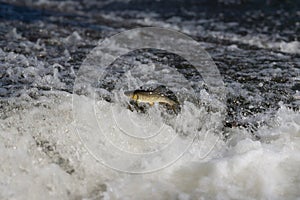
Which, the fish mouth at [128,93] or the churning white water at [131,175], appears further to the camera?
the fish mouth at [128,93]

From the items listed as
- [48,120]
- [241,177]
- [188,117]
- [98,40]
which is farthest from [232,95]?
[98,40]

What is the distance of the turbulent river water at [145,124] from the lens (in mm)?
3070

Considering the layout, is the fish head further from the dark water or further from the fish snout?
the dark water

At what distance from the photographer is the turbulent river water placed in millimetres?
3070

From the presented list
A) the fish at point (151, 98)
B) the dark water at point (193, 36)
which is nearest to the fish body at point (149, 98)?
the fish at point (151, 98)

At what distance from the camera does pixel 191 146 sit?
11.5ft

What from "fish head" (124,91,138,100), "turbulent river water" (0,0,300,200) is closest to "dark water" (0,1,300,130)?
"turbulent river water" (0,0,300,200)

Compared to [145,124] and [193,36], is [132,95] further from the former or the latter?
[193,36]

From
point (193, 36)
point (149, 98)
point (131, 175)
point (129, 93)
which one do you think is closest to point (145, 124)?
point (149, 98)

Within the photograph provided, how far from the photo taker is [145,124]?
369 cm

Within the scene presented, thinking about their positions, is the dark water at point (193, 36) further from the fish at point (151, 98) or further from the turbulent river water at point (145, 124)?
the fish at point (151, 98)

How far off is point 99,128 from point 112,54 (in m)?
2.36

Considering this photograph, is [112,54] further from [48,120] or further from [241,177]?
[241,177]

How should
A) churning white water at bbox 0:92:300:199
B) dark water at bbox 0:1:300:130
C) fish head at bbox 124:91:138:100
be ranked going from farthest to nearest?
1. dark water at bbox 0:1:300:130
2. fish head at bbox 124:91:138:100
3. churning white water at bbox 0:92:300:199
